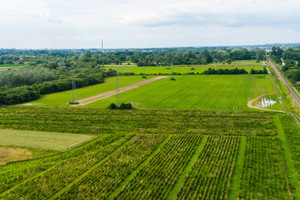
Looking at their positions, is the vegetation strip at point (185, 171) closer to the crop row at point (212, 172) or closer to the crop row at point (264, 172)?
the crop row at point (212, 172)

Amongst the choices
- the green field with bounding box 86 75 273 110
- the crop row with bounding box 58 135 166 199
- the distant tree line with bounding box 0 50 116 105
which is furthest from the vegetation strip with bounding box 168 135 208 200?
the distant tree line with bounding box 0 50 116 105

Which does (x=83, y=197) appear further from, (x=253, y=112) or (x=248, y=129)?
(x=253, y=112)

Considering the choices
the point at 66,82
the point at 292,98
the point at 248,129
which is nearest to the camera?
the point at 248,129

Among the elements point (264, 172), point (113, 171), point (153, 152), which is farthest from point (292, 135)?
point (113, 171)

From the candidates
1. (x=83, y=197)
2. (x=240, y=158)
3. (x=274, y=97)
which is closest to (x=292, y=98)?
(x=274, y=97)

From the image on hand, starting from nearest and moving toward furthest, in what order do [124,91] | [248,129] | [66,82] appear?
[248,129] → [124,91] → [66,82]

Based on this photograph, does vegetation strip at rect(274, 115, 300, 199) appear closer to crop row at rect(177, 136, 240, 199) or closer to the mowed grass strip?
crop row at rect(177, 136, 240, 199)

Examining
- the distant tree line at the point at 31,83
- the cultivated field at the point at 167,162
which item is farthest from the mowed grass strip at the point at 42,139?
the distant tree line at the point at 31,83
